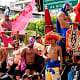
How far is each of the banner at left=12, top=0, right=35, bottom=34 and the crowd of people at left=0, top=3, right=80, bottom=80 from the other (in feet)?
0.91

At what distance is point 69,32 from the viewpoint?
166 inches

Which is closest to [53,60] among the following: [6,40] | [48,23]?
[48,23]

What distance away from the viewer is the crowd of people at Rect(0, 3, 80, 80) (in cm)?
434

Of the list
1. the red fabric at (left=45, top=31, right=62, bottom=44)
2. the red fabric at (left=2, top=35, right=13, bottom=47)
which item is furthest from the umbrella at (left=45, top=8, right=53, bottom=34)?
the red fabric at (left=2, top=35, right=13, bottom=47)

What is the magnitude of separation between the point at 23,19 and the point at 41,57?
2.29 feet

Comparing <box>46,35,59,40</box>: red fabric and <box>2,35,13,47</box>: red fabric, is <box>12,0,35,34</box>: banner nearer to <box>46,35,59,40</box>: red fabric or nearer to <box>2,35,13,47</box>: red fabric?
<box>2,35,13,47</box>: red fabric

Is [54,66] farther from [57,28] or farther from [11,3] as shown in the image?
[11,3]

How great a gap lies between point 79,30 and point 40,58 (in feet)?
2.92

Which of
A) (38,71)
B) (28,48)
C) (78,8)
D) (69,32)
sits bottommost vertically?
(38,71)

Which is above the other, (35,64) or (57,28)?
(57,28)

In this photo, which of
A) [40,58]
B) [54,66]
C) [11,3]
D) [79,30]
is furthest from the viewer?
[11,3]

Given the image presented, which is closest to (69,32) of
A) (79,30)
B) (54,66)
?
(79,30)

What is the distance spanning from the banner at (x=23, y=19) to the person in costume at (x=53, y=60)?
2.14 ft

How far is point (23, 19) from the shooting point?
503 cm
